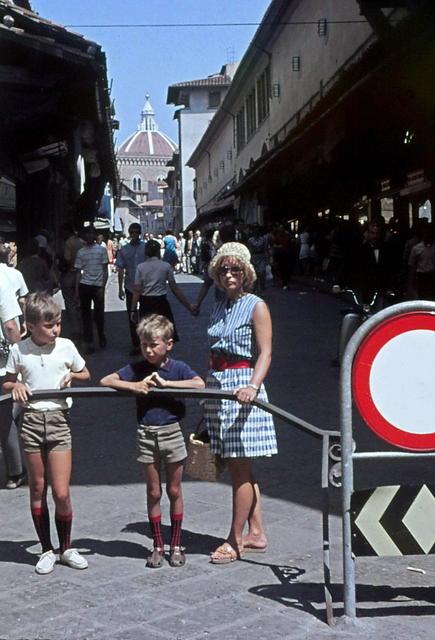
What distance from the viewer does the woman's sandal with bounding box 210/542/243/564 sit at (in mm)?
5270

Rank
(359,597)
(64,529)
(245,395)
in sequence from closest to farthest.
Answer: (359,597), (245,395), (64,529)

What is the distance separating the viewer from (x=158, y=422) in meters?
5.21

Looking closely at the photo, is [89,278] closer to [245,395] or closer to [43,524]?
[43,524]

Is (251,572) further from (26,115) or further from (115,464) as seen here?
(26,115)

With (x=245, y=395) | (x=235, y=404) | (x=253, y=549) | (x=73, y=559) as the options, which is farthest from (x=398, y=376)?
(x=73, y=559)

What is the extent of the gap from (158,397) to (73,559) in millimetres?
858

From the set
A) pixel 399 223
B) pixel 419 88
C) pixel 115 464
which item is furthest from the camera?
pixel 399 223

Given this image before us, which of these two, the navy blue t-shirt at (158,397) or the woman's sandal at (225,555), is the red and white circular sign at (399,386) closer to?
the navy blue t-shirt at (158,397)

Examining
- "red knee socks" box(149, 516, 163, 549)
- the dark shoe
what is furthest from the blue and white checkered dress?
the dark shoe

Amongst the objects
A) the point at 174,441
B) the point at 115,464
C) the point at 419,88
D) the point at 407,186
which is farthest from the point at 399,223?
the point at 174,441

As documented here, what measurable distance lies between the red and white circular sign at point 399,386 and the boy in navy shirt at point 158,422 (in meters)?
1.12

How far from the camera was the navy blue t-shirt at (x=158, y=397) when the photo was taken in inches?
205

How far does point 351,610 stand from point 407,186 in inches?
671

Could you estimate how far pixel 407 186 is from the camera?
20.7 m
